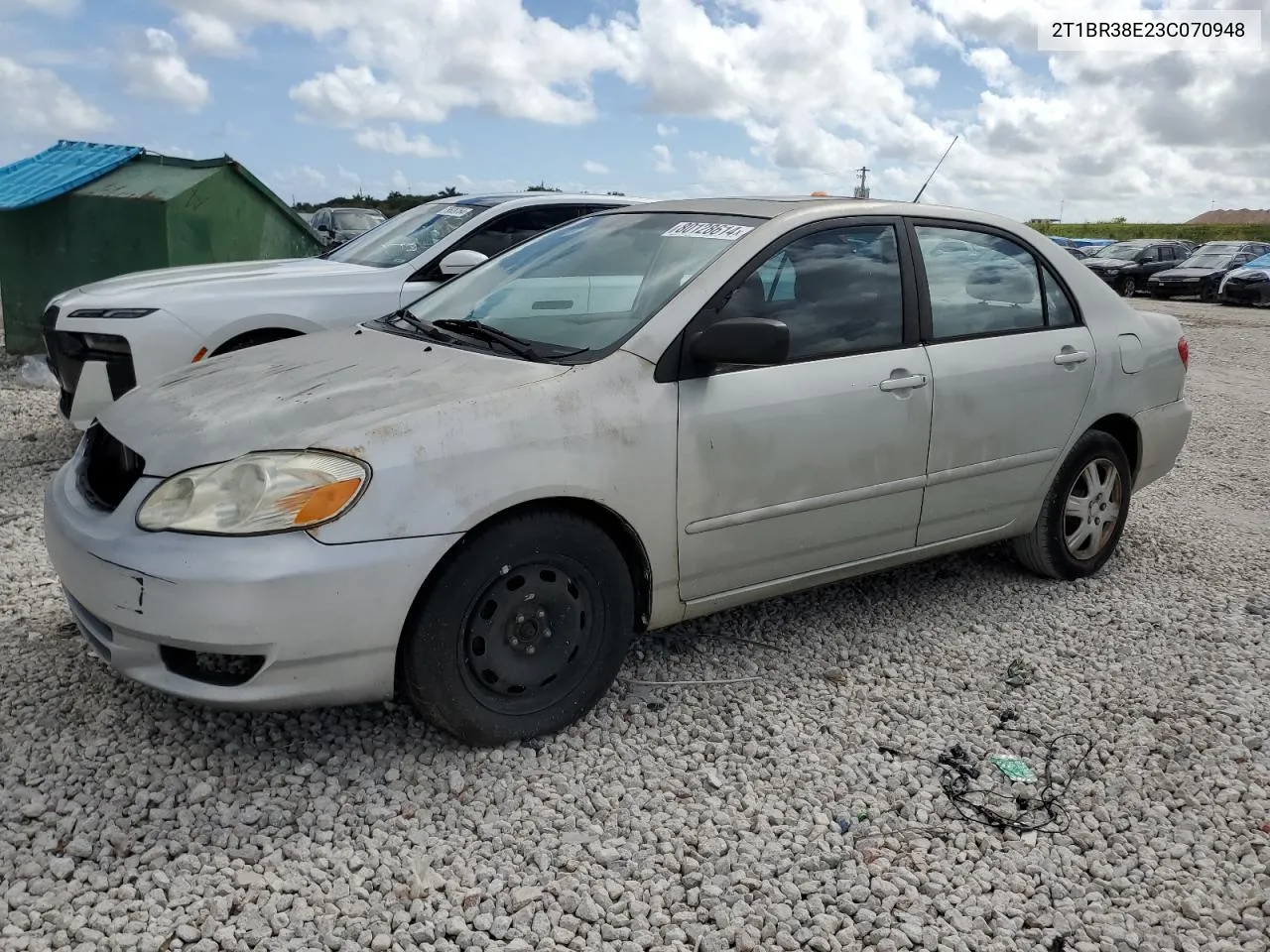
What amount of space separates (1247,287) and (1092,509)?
22640 millimetres

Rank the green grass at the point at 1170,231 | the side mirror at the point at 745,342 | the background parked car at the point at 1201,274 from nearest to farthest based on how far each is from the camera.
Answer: the side mirror at the point at 745,342 < the background parked car at the point at 1201,274 < the green grass at the point at 1170,231

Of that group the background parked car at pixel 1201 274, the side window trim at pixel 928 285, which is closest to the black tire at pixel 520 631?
the side window trim at pixel 928 285

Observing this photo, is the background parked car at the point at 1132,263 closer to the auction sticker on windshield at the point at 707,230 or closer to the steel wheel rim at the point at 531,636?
the auction sticker on windshield at the point at 707,230

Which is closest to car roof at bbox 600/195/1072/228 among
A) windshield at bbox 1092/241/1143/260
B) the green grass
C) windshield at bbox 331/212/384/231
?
windshield at bbox 331/212/384/231

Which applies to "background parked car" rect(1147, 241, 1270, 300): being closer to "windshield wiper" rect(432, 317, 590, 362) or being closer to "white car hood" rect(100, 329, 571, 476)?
"windshield wiper" rect(432, 317, 590, 362)

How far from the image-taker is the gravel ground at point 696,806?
247 cm

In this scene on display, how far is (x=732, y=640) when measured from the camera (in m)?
4.01

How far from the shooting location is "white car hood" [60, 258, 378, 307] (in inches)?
229

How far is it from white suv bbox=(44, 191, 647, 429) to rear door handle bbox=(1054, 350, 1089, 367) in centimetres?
297

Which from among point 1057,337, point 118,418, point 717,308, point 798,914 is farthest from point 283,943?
point 1057,337

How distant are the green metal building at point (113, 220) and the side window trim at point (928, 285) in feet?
21.3

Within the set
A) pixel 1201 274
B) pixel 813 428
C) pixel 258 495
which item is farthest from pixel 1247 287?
pixel 258 495

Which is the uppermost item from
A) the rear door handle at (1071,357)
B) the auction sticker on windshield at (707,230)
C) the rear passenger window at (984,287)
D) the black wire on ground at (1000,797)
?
the auction sticker on windshield at (707,230)

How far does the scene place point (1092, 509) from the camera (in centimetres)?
469
